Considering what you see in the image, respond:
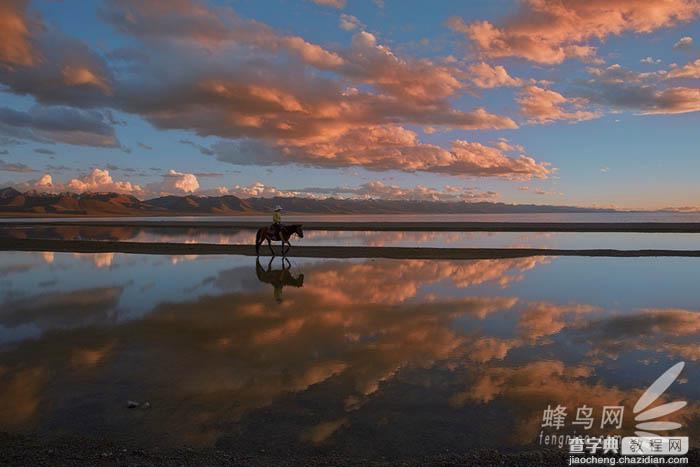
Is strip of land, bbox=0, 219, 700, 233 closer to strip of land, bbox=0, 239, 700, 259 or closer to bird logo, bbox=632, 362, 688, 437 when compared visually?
strip of land, bbox=0, 239, 700, 259

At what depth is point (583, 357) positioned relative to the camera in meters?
9.06

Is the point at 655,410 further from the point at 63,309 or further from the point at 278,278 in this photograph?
the point at 278,278

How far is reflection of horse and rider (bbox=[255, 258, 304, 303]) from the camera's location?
1739 centimetres

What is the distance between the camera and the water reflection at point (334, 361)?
620cm

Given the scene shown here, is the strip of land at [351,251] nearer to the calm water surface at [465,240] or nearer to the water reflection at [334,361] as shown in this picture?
the calm water surface at [465,240]

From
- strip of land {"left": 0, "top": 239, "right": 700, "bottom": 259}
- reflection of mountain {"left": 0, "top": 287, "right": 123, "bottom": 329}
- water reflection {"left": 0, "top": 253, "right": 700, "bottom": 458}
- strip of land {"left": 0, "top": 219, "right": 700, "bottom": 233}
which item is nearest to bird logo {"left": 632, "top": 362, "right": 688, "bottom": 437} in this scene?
water reflection {"left": 0, "top": 253, "right": 700, "bottom": 458}

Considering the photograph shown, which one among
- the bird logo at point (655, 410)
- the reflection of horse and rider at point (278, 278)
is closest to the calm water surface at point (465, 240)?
the reflection of horse and rider at point (278, 278)

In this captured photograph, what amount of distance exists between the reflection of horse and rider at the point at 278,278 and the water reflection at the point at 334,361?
48 cm

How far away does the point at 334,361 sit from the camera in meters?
8.79

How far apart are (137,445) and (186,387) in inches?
74.1

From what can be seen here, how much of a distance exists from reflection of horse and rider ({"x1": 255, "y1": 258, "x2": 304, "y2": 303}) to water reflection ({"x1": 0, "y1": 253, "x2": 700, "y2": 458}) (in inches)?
18.9

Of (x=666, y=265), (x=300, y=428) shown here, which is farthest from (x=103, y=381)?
(x=666, y=265)

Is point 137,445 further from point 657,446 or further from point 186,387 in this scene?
point 657,446

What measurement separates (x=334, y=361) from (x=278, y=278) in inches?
447
